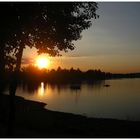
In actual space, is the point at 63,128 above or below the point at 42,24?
below

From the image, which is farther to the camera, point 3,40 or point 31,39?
point 31,39

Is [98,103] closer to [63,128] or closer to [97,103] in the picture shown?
[97,103]

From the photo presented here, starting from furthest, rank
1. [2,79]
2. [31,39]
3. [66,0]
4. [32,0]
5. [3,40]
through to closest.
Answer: [2,79] → [31,39] → [3,40] → [66,0] → [32,0]

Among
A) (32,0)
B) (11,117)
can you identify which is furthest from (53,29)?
(11,117)

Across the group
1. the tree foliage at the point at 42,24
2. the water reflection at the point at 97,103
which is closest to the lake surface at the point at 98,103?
the water reflection at the point at 97,103

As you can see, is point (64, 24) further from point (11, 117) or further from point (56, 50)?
point (11, 117)

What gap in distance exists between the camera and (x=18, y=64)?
1503cm

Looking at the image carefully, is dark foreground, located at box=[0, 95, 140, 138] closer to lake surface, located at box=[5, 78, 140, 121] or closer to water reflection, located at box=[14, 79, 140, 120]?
lake surface, located at box=[5, 78, 140, 121]

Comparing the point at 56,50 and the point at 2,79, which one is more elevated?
the point at 56,50

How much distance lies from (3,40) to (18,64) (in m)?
1.61

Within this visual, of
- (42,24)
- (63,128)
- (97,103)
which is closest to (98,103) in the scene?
(97,103)

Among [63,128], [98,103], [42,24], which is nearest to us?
[42,24]

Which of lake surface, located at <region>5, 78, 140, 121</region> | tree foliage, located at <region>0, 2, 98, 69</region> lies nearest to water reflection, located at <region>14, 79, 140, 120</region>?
lake surface, located at <region>5, 78, 140, 121</region>

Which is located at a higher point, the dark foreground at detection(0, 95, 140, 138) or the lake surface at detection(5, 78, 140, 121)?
the dark foreground at detection(0, 95, 140, 138)
